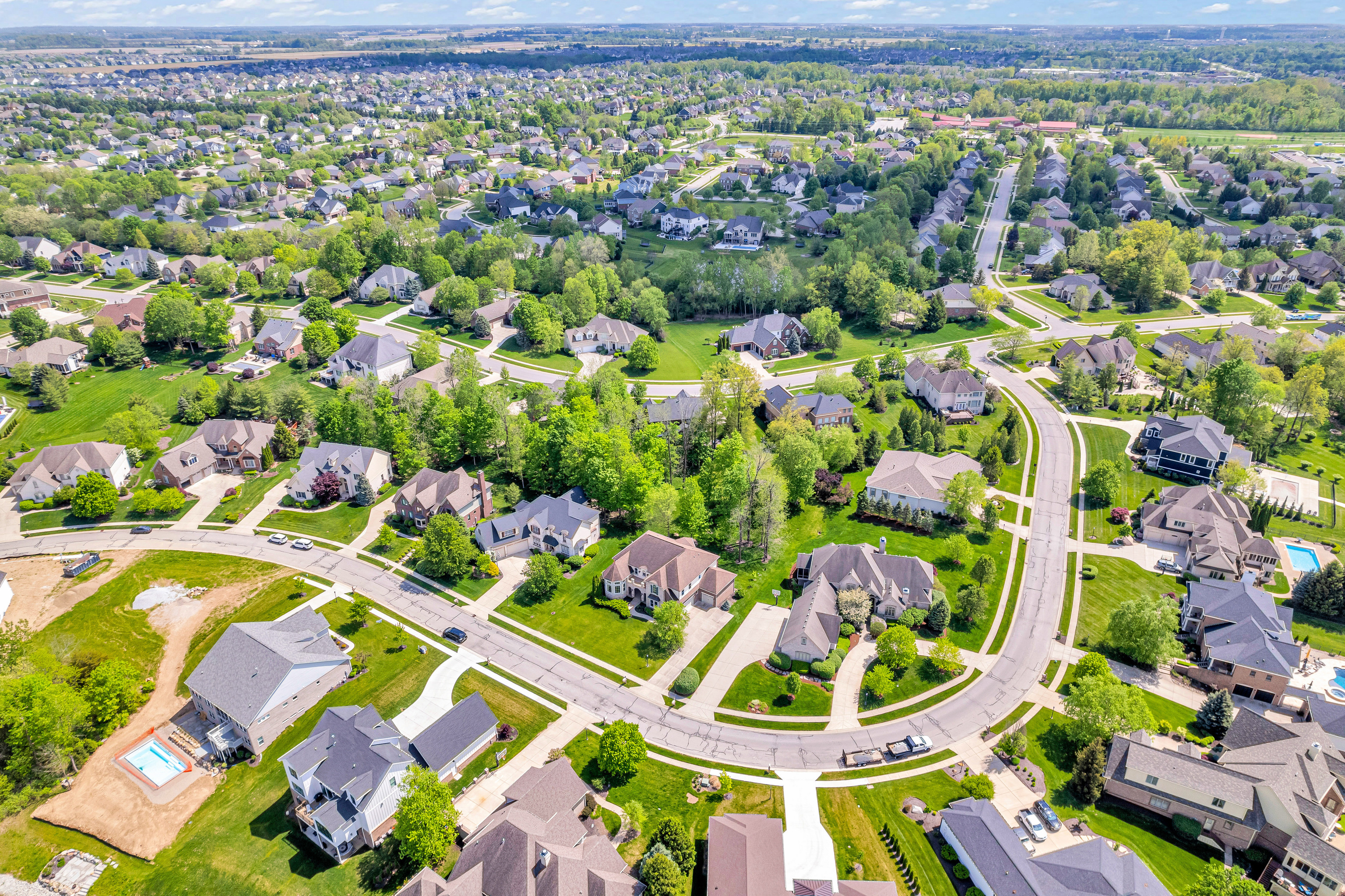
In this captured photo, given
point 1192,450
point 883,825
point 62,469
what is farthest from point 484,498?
point 1192,450

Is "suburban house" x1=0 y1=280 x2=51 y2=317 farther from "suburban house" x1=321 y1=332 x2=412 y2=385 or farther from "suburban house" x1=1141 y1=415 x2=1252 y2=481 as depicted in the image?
"suburban house" x1=1141 y1=415 x2=1252 y2=481

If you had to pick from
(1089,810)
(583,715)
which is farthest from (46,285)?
(1089,810)

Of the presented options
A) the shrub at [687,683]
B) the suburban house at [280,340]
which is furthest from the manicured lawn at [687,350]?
the shrub at [687,683]

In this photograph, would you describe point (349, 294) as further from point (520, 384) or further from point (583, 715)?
point (583, 715)

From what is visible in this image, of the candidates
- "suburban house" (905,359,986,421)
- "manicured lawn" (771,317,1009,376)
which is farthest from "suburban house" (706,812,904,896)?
"manicured lawn" (771,317,1009,376)

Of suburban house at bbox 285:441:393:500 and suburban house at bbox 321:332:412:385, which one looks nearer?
suburban house at bbox 285:441:393:500
